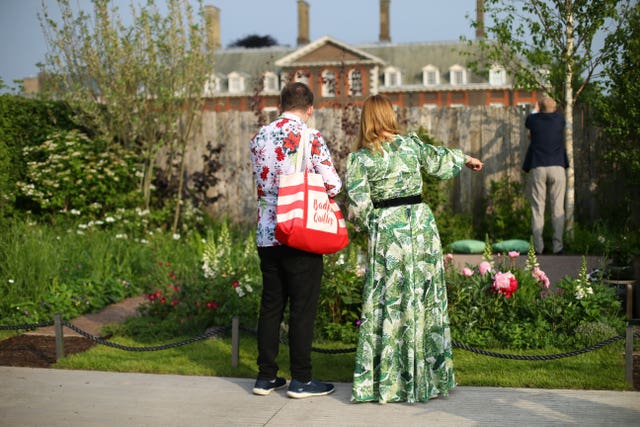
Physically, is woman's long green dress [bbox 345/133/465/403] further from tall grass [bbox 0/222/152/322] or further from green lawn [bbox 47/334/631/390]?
tall grass [bbox 0/222/152/322]

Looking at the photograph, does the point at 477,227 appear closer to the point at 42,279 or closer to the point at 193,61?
the point at 193,61

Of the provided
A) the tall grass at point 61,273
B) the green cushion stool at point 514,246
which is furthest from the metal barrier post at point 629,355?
the tall grass at point 61,273

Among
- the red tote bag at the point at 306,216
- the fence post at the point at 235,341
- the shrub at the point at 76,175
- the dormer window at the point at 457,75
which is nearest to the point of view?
the red tote bag at the point at 306,216

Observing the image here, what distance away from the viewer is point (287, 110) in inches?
182

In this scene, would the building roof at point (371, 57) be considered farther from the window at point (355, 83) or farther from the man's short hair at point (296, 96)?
the man's short hair at point (296, 96)

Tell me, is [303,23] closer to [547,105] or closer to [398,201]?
[547,105]

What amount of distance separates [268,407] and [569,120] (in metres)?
7.50

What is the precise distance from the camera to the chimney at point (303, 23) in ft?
184

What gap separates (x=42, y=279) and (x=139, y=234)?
3.05 meters

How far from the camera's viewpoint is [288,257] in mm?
4539

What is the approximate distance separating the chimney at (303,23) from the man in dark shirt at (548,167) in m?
48.0

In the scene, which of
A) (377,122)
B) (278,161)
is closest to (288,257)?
(278,161)

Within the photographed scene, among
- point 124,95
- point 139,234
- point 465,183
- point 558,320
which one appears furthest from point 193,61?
point 558,320

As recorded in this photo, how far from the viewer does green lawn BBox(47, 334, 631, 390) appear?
4875 millimetres
